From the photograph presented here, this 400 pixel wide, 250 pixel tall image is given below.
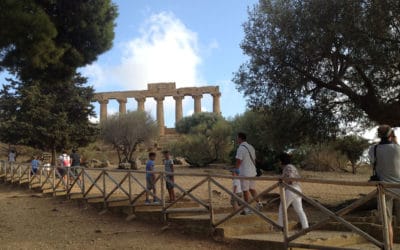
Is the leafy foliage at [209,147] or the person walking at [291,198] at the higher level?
the leafy foliage at [209,147]

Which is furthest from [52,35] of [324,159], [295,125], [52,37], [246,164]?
[324,159]

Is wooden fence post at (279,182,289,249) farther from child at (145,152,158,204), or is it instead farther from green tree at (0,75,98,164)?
green tree at (0,75,98,164)

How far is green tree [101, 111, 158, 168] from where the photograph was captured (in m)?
42.7

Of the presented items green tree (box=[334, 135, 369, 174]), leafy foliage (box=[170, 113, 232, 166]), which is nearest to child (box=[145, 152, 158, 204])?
green tree (box=[334, 135, 369, 174])

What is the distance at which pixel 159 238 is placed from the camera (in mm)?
9180

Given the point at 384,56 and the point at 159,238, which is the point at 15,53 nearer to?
the point at 159,238

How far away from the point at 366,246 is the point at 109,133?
121 feet

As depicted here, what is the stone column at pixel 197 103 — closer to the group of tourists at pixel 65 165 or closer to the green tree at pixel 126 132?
the green tree at pixel 126 132

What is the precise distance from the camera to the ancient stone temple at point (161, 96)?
6197 centimetres

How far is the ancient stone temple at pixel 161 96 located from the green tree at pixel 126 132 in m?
17.1

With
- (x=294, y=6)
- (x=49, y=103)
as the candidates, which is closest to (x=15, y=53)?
(x=294, y=6)

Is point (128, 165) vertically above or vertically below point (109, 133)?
below

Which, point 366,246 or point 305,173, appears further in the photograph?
point 305,173

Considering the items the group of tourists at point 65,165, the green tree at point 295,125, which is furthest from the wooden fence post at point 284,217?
the group of tourists at point 65,165
